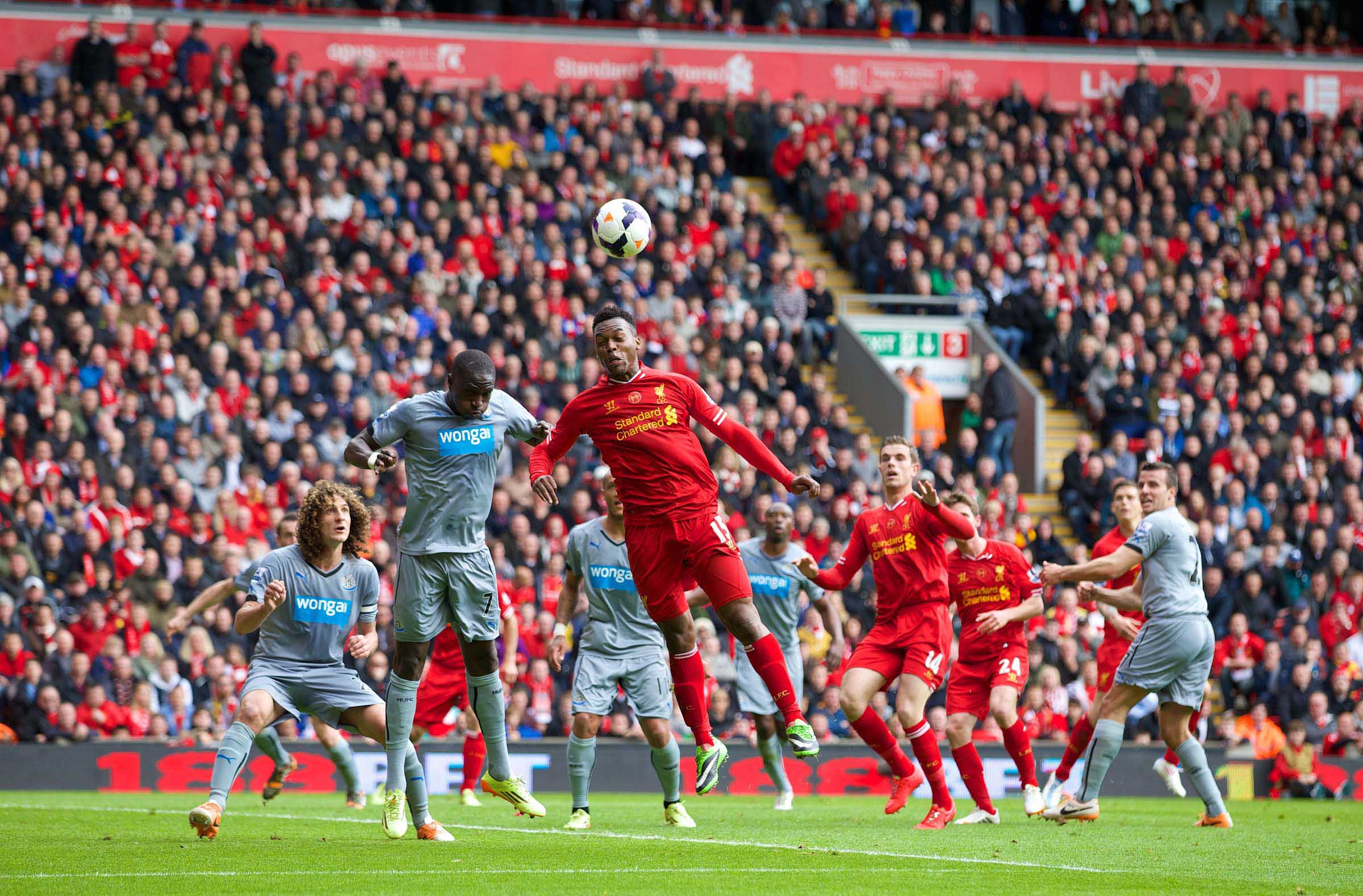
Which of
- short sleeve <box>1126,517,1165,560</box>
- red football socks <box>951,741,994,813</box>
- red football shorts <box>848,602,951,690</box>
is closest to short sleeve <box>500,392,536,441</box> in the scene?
red football shorts <box>848,602,951,690</box>

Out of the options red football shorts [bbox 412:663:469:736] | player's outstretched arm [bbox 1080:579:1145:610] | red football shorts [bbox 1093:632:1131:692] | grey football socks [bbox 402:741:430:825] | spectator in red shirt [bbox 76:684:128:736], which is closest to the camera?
grey football socks [bbox 402:741:430:825]

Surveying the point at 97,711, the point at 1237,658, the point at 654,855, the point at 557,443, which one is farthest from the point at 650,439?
the point at 1237,658

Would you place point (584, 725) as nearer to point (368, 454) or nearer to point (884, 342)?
point (368, 454)

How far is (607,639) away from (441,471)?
11.2 feet

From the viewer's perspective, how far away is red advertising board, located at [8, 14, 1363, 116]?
26484 mm

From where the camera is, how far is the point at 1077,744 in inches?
536

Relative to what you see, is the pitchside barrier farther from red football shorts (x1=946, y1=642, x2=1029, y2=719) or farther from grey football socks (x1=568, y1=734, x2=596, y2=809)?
red football shorts (x1=946, y1=642, x2=1029, y2=719)

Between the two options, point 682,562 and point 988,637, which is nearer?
point 682,562

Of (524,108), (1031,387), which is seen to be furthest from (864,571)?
(524,108)

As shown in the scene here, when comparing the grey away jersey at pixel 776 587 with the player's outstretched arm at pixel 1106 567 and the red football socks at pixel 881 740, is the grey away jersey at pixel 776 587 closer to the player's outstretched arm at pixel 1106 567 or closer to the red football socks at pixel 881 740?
the red football socks at pixel 881 740

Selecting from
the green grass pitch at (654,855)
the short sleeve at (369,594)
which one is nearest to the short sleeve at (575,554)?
the green grass pitch at (654,855)

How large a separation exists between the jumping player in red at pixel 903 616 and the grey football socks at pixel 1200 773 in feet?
5.96

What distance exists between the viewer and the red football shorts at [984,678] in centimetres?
1313

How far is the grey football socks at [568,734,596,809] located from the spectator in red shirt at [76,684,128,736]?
636cm
